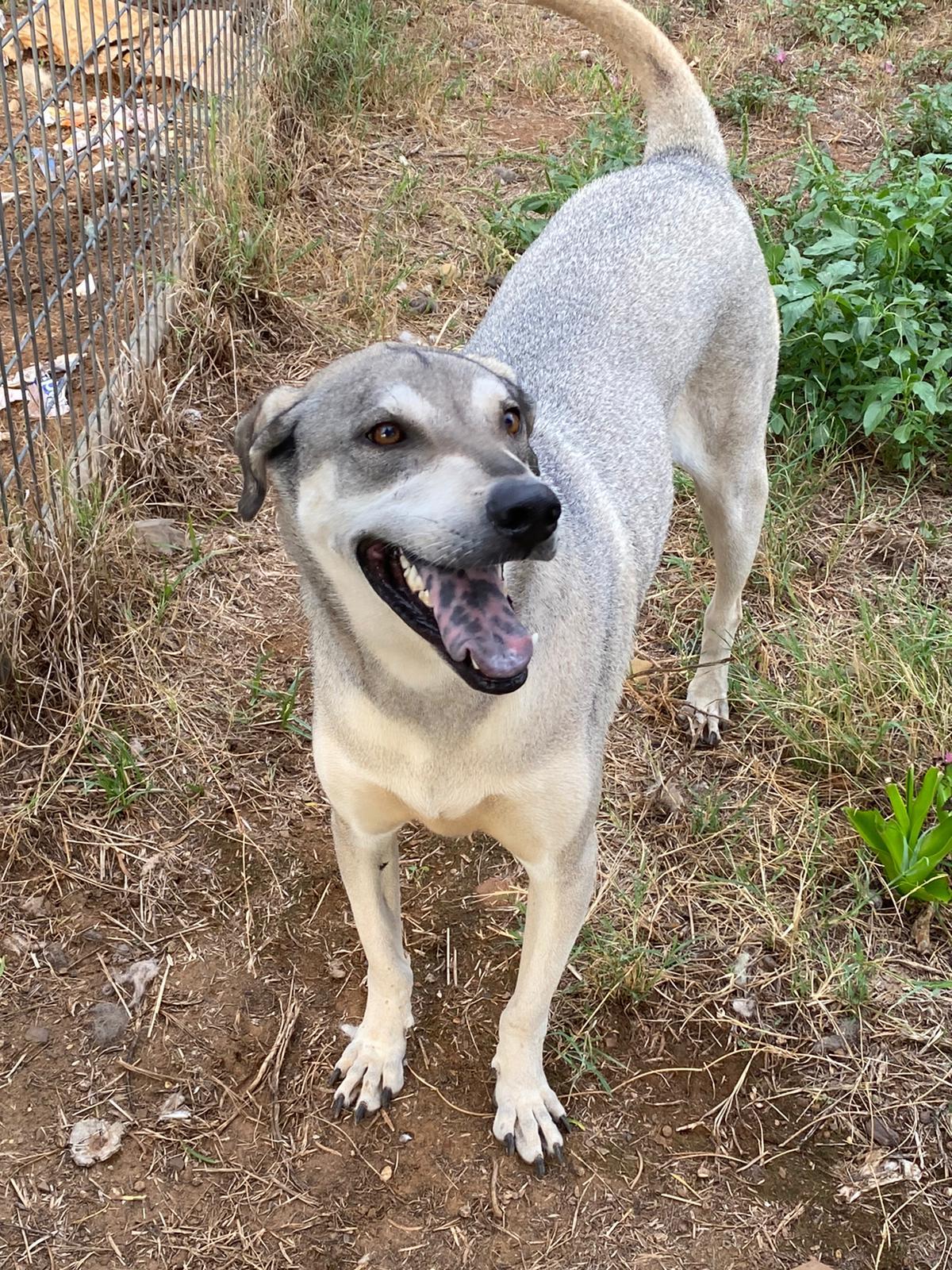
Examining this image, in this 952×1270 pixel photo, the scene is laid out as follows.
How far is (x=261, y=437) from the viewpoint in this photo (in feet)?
7.64

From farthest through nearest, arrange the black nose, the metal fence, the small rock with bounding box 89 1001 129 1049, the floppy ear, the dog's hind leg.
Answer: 1. the metal fence
2. the dog's hind leg
3. the small rock with bounding box 89 1001 129 1049
4. the floppy ear
5. the black nose

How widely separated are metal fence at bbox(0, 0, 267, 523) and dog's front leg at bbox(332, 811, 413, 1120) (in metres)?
1.64

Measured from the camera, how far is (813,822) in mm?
3477

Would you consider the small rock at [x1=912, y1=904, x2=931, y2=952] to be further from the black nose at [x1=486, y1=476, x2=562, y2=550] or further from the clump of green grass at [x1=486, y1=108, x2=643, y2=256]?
the clump of green grass at [x1=486, y1=108, x2=643, y2=256]

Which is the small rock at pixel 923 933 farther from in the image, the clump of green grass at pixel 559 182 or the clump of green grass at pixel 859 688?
the clump of green grass at pixel 559 182

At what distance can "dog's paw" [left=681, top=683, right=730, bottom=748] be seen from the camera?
12.7 feet

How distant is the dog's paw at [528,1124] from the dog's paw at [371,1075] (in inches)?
10.7

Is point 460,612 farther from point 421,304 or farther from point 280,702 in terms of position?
point 421,304

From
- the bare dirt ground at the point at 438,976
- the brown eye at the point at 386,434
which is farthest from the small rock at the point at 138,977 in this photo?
the brown eye at the point at 386,434

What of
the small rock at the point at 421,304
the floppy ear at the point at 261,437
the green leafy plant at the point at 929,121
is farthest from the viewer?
the green leafy plant at the point at 929,121

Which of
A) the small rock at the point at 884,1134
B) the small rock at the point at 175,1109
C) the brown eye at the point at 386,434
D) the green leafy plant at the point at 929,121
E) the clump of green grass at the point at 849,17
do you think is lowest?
the small rock at the point at 175,1109

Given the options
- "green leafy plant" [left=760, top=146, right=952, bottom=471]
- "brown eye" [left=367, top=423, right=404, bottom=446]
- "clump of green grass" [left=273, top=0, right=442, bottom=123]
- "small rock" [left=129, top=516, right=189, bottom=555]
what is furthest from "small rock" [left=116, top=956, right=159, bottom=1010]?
"clump of green grass" [left=273, top=0, right=442, bottom=123]

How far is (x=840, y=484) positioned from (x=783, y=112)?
3.13 m

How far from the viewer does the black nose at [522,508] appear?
1984 mm
